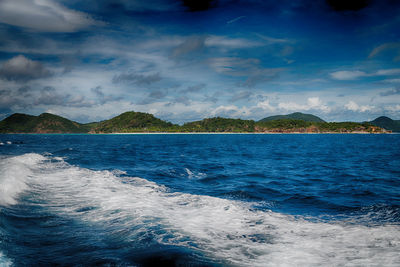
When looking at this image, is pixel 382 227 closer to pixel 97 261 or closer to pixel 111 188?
pixel 97 261

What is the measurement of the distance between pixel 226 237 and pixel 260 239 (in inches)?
37.8

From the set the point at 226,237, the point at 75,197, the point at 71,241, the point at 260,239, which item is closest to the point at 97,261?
the point at 71,241

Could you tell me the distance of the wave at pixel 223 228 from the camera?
5.57 metres

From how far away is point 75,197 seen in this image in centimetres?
1130

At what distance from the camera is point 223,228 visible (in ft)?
24.4

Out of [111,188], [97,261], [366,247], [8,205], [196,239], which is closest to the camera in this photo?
[97,261]

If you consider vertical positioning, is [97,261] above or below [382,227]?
above

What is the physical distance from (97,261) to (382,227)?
336 inches

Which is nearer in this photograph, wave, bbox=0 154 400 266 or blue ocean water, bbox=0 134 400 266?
blue ocean water, bbox=0 134 400 266

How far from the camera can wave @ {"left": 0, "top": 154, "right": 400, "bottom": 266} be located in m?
5.57

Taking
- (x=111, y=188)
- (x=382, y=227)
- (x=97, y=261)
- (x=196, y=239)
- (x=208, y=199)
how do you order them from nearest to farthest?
1. (x=97, y=261)
2. (x=196, y=239)
3. (x=382, y=227)
4. (x=208, y=199)
5. (x=111, y=188)

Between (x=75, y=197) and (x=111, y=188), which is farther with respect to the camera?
(x=111, y=188)

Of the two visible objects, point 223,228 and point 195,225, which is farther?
point 195,225

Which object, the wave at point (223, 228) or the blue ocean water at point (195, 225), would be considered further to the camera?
the wave at point (223, 228)
